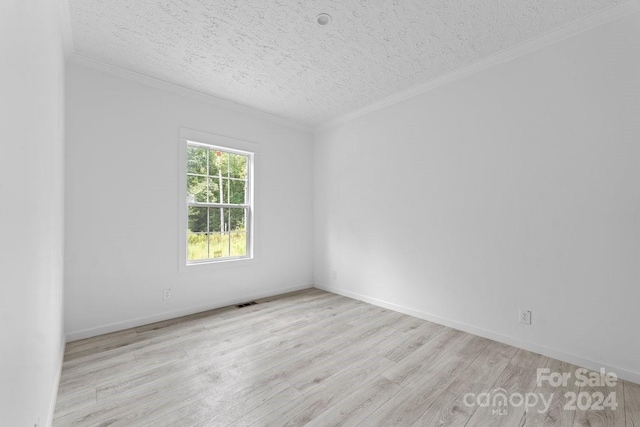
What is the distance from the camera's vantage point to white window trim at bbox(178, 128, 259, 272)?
10.9 feet

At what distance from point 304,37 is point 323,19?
0.90ft

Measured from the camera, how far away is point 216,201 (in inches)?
146

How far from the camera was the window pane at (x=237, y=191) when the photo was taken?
3.84 m

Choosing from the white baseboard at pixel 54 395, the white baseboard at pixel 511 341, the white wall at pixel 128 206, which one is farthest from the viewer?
the white wall at pixel 128 206

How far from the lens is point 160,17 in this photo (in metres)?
2.20

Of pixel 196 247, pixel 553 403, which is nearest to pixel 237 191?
pixel 196 247

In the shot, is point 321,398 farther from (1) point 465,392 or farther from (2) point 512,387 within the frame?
(2) point 512,387

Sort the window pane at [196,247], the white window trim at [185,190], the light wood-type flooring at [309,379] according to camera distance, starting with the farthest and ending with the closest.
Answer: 1. the window pane at [196,247]
2. the white window trim at [185,190]
3. the light wood-type flooring at [309,379]

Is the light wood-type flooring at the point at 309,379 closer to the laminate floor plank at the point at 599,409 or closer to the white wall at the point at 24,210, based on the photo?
the laminate floor plank at the point at 599,409

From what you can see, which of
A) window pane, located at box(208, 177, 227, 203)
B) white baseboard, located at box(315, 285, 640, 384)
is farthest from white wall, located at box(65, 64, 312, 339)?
white baseboard, located at box(315, 285, 640, 384)

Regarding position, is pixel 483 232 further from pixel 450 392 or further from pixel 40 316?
pixel 40 316

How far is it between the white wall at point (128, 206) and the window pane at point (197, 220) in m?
0.22

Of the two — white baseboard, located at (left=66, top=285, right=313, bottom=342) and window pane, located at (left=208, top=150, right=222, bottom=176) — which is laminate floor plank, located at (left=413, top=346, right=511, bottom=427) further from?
window pane, located at (left=208, top=150, right=222, bottom=176)

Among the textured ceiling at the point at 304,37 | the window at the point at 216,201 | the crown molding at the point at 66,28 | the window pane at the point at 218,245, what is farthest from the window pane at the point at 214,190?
the crown molding at the point at 66,28
